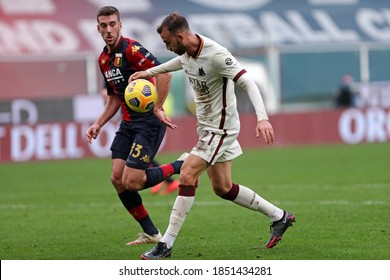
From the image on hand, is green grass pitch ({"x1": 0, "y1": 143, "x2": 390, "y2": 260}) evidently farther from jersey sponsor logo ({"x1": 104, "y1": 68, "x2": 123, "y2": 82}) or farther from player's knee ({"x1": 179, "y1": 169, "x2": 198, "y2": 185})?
jersey sponsor logo ({"x1": 104, "y1": 68, "x2": 123, "y2": 82})

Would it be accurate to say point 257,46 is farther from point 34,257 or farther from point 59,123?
point 34,257

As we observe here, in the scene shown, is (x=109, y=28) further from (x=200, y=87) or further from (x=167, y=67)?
(x=200, y=87)

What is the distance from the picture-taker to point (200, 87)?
827 cm

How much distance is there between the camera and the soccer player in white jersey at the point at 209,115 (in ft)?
26.2

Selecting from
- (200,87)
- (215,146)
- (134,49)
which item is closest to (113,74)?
(134,49)

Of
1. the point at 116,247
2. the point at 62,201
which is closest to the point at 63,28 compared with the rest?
the point at 62,201

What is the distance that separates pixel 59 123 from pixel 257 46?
49.2 ft

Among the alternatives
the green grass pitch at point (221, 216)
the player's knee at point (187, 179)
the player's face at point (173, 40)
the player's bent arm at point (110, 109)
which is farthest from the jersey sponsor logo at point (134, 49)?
the green grass pitch at point (221, 216)

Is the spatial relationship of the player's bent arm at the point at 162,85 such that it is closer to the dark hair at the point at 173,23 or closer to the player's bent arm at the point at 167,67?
the player's bent arm at the point at 167,67

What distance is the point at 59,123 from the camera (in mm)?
23594

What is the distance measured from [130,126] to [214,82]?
1461 mm

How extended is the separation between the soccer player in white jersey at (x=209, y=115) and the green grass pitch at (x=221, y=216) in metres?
0.38

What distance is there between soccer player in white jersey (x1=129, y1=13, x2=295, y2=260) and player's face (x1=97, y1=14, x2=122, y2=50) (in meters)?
0.76

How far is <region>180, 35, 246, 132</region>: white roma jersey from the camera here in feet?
26.4
